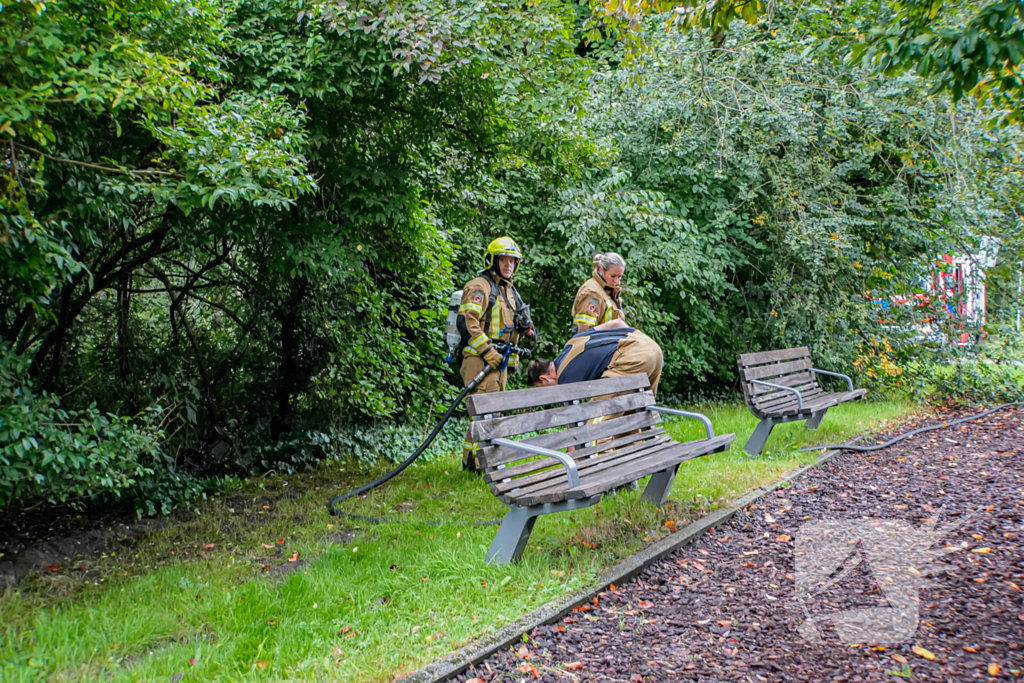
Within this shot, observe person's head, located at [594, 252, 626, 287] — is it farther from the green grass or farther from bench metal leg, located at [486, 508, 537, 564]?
bench metal leg, located at [486, 508, 537, 564]

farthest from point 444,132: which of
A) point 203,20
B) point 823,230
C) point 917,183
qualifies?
point 917,183

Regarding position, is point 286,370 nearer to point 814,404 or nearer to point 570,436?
point 570,436

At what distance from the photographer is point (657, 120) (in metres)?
10.4

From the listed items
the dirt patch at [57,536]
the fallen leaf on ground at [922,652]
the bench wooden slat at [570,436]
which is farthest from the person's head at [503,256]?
the fallen leaf on ground at [922,652]

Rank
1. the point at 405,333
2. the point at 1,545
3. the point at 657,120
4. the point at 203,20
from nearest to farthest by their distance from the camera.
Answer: the point at 203,20 → the point at 1,545 → the point at 405,333 → the point at 657,120

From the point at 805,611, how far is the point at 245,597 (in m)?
2.69

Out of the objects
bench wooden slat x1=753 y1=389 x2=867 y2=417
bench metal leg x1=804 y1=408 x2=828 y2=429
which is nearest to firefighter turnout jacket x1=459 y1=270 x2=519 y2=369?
bench wooden slat x1=753 y1=389 x2=867 y2=417

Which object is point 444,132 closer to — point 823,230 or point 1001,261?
point 823,230

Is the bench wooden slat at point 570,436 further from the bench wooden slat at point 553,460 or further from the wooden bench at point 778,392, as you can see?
the wooden bench at point 778,392

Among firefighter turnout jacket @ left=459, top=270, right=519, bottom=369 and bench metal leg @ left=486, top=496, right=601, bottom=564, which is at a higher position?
firefighter turnout jacket @ left=459, top=270, right=519, bottom=369

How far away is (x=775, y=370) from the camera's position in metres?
7.85

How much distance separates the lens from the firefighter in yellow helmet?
22.0 ft

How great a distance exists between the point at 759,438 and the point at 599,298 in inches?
85.8

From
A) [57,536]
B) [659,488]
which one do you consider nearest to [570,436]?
[659,488]
